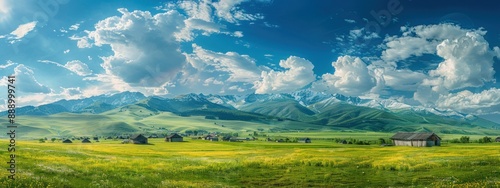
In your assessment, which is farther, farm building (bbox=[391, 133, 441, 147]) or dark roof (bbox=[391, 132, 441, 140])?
dark roof (bbox=[391, 132, 441, 140])

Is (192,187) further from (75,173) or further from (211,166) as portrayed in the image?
(211,166)

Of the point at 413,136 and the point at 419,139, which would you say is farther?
the point at 413,136

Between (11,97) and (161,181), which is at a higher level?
(11,97)

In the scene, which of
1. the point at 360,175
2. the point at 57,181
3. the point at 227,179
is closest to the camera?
the point at 57,181

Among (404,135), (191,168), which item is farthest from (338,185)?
(404,135)

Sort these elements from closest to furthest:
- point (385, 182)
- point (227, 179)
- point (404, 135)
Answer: point (385, 182), point (227, 179), point (404, 135)

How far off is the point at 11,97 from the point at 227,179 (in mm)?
22791

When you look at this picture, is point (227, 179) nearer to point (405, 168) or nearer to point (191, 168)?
point (191, 168)

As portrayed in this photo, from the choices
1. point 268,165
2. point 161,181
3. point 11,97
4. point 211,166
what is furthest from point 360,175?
point 11,97

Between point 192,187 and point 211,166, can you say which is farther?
point 211,166

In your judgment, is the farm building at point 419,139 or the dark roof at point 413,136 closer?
the farm building at point 419,139

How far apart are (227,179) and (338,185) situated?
12329 millimetres

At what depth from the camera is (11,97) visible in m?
→ 29.2

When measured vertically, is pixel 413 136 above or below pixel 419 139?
above
